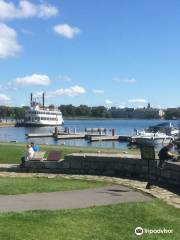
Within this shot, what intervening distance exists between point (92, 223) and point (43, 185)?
15.0 ft

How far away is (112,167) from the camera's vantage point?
53.8 feet

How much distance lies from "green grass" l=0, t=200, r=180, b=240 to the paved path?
60 cm

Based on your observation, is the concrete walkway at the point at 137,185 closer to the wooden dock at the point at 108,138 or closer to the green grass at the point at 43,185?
Answer: the green grass at the point at 43,185

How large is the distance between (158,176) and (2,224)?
7.20 m

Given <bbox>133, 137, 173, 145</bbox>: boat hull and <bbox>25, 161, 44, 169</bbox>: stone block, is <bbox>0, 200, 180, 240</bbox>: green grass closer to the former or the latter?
<bbox>25, 161, 44, 169</bbox>: stone block

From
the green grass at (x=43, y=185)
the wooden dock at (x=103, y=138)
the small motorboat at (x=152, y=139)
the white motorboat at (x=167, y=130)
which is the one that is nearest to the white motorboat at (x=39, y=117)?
the white motorboat at (x=167, y=130)

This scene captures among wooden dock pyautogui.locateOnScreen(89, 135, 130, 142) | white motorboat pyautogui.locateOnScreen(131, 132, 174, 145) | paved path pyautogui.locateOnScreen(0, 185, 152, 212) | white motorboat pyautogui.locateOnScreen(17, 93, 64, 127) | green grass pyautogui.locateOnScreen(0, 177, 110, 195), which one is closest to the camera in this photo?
paved path pyautogui.locateOnScreen(0, 185, 152, 212)

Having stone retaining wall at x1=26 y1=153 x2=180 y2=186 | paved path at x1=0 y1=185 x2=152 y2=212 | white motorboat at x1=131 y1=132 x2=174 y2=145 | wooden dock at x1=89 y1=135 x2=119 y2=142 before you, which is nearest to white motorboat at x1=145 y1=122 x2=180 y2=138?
wooden dock at x1=89 y1=135 x2=119 y2=142

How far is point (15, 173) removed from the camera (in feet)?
56.1

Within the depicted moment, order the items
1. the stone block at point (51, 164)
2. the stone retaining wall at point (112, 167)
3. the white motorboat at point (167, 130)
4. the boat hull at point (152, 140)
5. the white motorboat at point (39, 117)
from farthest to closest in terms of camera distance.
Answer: the white motorboat at point (39, 117), the white motorboat at point (167, 130), the boat hull at point (152, 140), the stone block at point (51, 164), the stone retaining wall at point (112, 167)

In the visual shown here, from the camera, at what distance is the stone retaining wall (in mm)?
14141

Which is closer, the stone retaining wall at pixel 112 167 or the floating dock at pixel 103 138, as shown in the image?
the stone retaining wall at pixel 112 167

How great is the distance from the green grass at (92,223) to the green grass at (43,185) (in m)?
2.55

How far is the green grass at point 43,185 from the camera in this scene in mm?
12072
